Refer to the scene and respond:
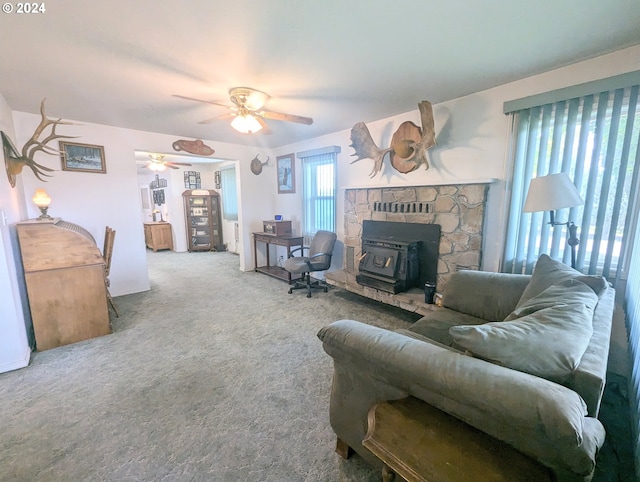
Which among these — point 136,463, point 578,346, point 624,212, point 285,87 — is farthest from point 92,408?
point 624,212

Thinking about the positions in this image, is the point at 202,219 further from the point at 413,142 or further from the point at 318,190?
the point at 413,142

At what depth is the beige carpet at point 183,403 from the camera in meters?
1.43

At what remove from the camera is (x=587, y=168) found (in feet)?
7.07

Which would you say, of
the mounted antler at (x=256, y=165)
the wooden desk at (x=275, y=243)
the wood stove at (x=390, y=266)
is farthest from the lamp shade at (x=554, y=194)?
the mounted antler at (x=256, y=165)

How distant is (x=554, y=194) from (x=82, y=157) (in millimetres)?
5129

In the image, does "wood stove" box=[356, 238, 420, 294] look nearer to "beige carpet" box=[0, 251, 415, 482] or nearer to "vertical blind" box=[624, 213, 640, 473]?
"beige carpet" box=[0, 251, 415, 482]

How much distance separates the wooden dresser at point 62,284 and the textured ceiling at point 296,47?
1.37 meters

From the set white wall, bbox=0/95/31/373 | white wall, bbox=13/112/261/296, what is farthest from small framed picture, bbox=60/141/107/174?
white wall, bbox=0/95/31/373

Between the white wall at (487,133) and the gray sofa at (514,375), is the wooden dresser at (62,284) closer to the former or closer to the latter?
the gray sofa at (514,375)

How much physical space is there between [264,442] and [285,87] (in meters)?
2.76

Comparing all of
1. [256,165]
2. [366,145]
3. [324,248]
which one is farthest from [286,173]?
[366,145]

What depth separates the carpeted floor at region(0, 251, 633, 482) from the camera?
4.69 ft

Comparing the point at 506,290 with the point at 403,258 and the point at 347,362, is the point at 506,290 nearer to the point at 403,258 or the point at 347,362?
the point at 403,258

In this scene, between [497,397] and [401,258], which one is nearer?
[497,397]
